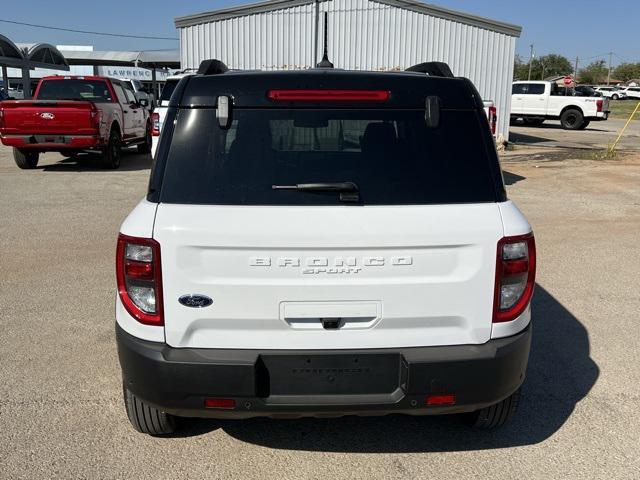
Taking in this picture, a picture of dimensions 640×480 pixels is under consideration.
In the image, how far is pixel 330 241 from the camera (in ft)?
8.46

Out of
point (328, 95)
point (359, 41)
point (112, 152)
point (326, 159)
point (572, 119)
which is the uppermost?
point (359, 41)

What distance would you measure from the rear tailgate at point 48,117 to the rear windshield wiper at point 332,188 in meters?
11.2

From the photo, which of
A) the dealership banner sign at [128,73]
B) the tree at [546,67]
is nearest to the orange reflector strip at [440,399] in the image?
the dealership banner sign at [128,73]

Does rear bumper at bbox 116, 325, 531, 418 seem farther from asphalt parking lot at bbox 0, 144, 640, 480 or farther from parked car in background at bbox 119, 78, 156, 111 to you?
parked car in background at bbox 119, 78, 156, 111

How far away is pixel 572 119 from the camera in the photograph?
29625 mm

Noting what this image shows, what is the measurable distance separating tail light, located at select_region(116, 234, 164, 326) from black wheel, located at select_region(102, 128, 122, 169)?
11.9 meters

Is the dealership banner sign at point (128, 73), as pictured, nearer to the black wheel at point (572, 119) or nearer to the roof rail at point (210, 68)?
the black wheel at point (572, 119)

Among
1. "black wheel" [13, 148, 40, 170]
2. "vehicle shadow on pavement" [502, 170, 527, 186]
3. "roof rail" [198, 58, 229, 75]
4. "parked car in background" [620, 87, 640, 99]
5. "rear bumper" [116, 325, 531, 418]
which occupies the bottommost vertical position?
"vehicle shadow on pavement" [502, 170, 527, 186]

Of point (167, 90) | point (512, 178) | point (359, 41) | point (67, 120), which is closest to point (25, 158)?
point (67, 120)

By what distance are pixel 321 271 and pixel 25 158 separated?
13262 mm

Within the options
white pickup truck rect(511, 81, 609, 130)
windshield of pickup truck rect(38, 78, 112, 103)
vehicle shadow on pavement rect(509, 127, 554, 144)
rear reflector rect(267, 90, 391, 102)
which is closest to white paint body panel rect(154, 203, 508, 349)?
rear reflector rect(267, 90, 391, 102)

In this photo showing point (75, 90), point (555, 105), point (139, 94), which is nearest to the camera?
point (75, 90)

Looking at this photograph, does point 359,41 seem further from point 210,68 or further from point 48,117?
point 210,68

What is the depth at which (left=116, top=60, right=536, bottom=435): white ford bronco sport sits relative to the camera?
260 cm
